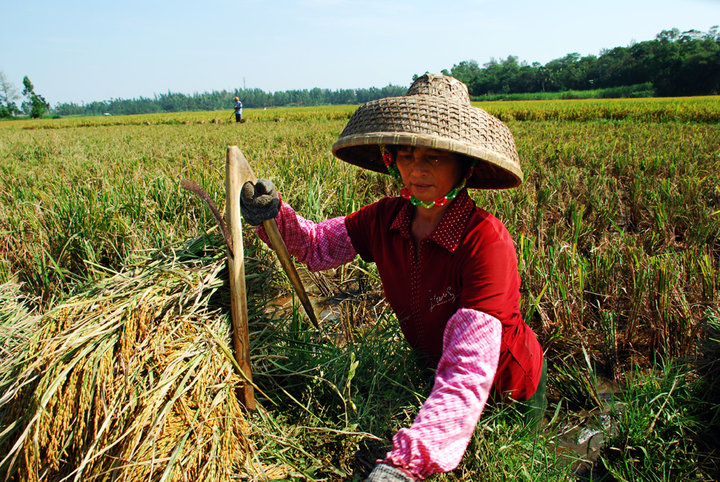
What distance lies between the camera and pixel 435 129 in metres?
1.10

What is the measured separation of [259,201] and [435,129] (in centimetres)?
59

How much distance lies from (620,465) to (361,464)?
31.4 inches

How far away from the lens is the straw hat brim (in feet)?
3.59

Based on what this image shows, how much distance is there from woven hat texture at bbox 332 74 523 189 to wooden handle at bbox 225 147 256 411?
317 mm

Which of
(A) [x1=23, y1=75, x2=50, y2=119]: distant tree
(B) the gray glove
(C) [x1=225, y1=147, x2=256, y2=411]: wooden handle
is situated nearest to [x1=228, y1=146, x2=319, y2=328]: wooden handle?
(C) [x1=225, y1=147, x2=256, y2=411]: wooden handle

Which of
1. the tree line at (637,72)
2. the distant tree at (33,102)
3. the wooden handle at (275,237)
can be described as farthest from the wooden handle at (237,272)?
the distant tree at (33,102)

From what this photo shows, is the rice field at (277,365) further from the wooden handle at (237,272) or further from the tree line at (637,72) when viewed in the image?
the tree line at (637,72)

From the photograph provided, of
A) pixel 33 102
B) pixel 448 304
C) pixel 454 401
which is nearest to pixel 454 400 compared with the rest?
pixel 454 401

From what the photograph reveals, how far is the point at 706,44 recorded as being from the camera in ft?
119

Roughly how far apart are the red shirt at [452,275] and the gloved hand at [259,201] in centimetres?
37

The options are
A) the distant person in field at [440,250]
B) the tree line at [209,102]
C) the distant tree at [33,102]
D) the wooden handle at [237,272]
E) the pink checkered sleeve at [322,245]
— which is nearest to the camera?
the distant person in field at [440,250]

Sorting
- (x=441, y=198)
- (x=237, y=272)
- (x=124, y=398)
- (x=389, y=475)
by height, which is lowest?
(x=389, y=475)

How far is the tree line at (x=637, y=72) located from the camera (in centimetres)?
3331

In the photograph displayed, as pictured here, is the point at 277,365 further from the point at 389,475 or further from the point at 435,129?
the point at 435,129
